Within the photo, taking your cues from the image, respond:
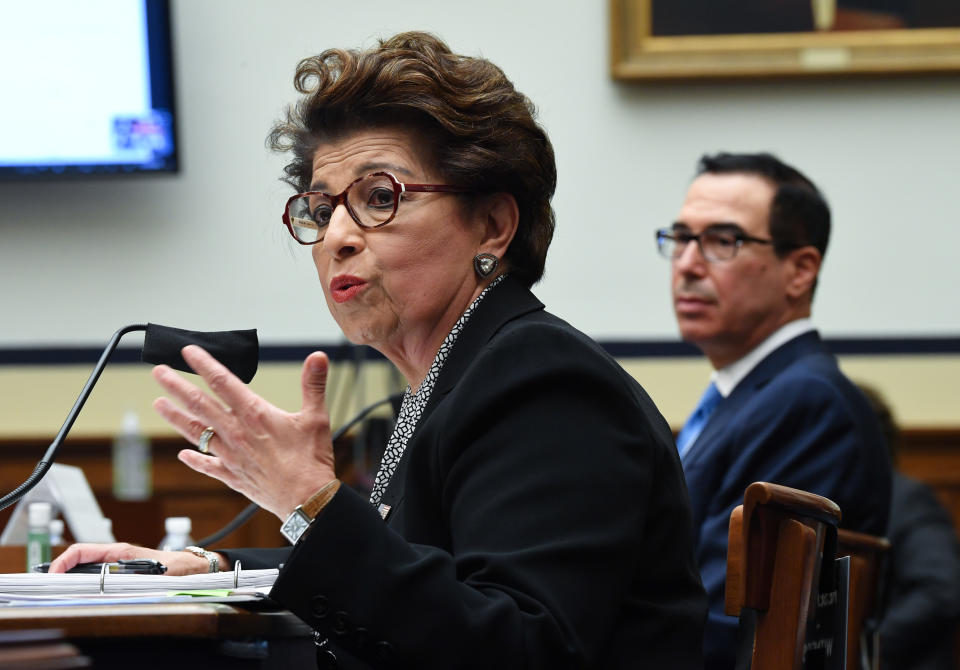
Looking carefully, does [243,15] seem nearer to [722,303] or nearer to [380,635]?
[722,303]

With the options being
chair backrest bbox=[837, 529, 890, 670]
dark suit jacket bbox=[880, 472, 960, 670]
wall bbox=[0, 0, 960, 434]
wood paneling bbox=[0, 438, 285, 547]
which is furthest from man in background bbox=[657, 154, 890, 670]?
wood paneling bbox=[0, 438, 285, 547]

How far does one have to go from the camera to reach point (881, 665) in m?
3.11

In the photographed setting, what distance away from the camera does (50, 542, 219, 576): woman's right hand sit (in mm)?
1530

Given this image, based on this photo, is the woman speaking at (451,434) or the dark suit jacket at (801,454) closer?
the woman speaking at (451,434)

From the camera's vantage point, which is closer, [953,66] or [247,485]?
[247,485]

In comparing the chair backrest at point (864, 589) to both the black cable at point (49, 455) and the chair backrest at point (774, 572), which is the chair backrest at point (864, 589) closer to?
the chair backrest at point (774, 572)

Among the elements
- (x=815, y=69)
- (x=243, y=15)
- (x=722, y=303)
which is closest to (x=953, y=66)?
(x=815, y=69)

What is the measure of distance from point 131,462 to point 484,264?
272 centimetres

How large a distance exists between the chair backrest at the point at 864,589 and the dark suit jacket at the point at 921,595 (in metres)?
0.66

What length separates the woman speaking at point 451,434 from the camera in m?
1.16

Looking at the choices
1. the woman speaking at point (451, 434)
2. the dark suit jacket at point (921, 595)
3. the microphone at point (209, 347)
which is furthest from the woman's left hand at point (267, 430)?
the dark suit jacket at point (921, 595)

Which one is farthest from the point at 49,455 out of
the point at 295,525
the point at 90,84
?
the point at 90,84

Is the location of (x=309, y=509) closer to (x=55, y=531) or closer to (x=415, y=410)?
(x=415, y=410)

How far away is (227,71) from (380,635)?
3.47 m
